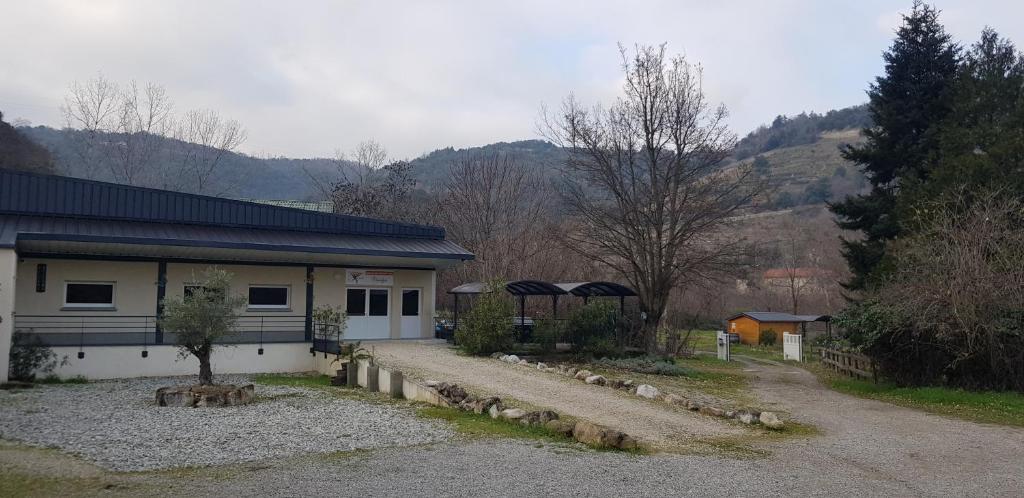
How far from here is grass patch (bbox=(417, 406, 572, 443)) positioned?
11.2 metres

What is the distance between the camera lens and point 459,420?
12.5 m

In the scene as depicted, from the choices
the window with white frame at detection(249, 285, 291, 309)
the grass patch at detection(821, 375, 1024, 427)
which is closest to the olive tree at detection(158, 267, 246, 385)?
the window with white frame at detection(249, 285, 291, 309)

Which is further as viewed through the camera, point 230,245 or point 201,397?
point 230,245

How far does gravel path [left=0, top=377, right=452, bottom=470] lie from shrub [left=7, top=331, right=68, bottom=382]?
79.7 inches

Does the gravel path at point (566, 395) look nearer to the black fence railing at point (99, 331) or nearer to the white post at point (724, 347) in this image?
the black fence railing at point (99, 331)

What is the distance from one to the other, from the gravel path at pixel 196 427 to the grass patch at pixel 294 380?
2.52m

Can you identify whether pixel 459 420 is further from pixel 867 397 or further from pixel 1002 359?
pixel 1002 359

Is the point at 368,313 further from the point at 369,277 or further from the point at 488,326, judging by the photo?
the point at 488,326

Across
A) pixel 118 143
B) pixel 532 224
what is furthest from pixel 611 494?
pixel 118 143

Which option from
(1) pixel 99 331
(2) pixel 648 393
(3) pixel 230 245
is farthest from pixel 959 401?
(1) pixel 99 331

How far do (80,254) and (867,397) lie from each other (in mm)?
20373

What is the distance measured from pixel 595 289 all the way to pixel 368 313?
25.1 feet

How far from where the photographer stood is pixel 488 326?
21828 millimetres

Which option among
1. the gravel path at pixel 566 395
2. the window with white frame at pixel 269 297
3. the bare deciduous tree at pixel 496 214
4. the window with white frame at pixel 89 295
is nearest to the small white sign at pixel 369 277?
the window with white frame at pixel 269 297
